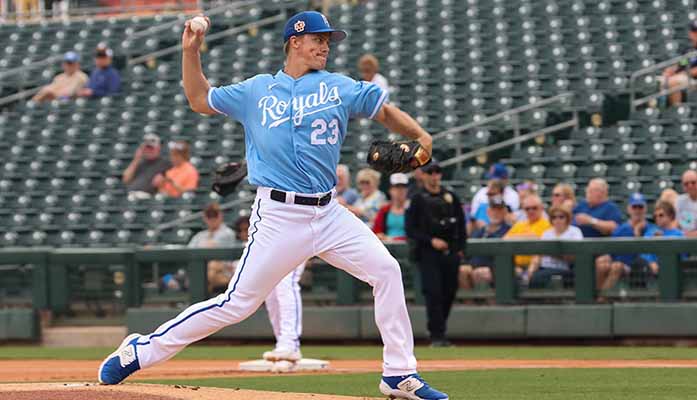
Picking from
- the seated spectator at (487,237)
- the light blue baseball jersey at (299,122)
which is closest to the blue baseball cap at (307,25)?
the light blue baseball jersey at (299,122)

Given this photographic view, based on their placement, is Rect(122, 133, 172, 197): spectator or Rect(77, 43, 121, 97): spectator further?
Rect(77, 43, 121, 97): spectator

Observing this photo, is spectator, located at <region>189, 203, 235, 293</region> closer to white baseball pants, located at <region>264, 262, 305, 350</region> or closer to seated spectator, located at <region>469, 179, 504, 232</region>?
seated spectator, located at <region>469, 179, 504, 232</region>

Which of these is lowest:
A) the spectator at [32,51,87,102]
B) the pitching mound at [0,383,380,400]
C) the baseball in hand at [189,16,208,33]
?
the pitching mound at [0,383,380,400]

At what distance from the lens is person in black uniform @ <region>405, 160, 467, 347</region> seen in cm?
1277

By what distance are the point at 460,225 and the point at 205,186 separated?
5.90 m

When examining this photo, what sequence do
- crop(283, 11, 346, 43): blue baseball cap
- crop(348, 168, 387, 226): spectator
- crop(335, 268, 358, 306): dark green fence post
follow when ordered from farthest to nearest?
crop(348, 168, 387, 226): spectator
crop(335, 268, 358, 306): dark green fence post
crop(283, 11, 346, 43): blue baseball cap

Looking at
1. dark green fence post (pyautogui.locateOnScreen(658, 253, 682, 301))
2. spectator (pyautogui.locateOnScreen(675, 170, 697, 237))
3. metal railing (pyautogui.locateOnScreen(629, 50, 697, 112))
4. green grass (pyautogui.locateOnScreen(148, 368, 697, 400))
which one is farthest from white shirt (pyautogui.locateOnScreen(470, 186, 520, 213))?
green grass (pyautogui.locateOnScreen(148, 368, 697, 400))

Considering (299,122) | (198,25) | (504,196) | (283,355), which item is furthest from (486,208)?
(198,25)

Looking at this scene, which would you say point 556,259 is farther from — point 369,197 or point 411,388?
point 411,388

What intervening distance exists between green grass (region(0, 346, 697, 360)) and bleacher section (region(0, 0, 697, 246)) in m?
2.78

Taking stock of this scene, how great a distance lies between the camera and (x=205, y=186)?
711 inches

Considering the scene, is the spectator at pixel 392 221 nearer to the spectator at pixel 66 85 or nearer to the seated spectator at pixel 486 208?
the seated spectator at pixel 486 208

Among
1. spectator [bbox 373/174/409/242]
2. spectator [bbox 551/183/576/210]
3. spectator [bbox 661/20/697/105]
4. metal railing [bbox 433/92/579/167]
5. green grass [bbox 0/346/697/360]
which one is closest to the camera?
green grass [bbox 0/346/697/360]

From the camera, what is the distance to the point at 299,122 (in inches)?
279
